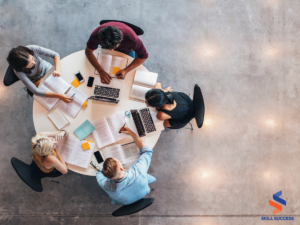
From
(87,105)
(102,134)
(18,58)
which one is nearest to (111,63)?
(87,105)

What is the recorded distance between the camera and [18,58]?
75.6 inches

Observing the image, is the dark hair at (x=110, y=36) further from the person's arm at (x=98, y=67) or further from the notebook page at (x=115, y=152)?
the notebook page at (x=115, y=152)

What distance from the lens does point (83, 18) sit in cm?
308

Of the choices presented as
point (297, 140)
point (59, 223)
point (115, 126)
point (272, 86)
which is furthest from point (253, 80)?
point (59, 223)

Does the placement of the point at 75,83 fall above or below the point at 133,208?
above

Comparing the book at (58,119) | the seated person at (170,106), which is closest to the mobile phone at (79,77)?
the book at (58,119)

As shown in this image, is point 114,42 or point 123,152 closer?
point 114,42

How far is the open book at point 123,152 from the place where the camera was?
82.4 inches

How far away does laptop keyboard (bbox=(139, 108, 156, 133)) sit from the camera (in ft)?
7.00

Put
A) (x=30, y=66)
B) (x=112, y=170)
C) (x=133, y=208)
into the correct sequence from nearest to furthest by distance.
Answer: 1. (x=112, y=170)
2. (x=133, y=208)
3. (x=30, y=66)

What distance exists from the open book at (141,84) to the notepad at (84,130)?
0.54 metres

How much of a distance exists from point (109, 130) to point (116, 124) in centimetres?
10

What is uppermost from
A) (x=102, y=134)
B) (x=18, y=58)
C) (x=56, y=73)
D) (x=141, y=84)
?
(x=18, y=58)

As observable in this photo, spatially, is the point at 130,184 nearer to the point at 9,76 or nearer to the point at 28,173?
the point at 28,173
